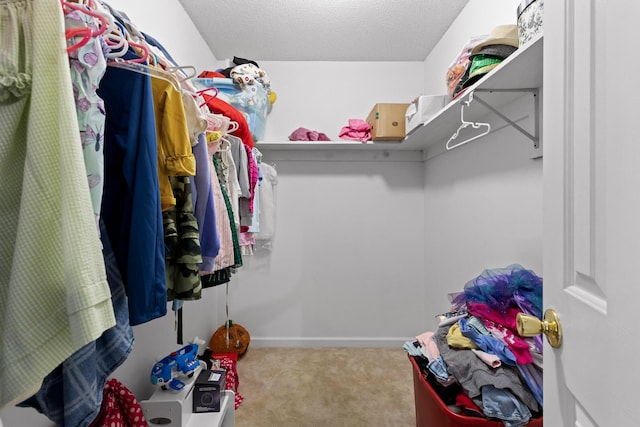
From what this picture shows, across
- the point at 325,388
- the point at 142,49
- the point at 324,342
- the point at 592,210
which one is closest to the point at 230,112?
the point at 142,49

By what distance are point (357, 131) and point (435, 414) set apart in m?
1.98

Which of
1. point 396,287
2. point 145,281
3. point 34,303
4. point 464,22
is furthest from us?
point 396,287

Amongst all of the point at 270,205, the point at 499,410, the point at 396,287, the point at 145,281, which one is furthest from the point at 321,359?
the point at 145,281

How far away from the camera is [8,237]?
485mm

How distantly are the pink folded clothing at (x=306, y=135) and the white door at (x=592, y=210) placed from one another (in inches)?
77.0

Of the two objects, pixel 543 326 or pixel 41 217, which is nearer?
pixel 41 217

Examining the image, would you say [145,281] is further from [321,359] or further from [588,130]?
[321,359]

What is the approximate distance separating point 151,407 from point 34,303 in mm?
1140

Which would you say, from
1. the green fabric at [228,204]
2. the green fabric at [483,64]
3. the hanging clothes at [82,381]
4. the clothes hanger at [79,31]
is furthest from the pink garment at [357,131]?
the hanging clothes at [82,381]

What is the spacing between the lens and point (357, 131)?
2.49 meters

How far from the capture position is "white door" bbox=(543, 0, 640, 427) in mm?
410

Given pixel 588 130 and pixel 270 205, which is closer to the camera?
pixel 588 130

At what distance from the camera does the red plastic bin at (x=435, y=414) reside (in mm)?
1016

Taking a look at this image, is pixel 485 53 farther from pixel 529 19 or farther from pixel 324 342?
pixel 324 342
